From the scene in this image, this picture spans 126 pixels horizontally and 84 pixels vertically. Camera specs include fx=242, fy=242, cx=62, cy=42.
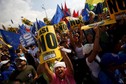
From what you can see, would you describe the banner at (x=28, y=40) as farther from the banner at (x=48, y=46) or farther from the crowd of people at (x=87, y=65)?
the banner at (x=48, y=46)

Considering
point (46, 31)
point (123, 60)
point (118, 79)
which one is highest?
point (46, 31)

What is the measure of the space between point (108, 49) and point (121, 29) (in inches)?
23.5

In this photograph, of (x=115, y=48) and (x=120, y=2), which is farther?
(x=115, y=48)

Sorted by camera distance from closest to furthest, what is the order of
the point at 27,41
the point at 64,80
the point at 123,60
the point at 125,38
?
the point at 123,60, the point at 64,80, the point at 125,38, the point at 27,41

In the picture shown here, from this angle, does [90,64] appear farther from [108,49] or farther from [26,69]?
[26,69]

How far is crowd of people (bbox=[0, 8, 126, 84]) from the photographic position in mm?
3643

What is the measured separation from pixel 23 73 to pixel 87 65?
167cm

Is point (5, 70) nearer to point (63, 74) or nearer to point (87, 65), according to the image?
point (87, 65)

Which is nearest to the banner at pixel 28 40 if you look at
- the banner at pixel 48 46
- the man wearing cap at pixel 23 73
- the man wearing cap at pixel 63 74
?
the man wearing cap at pixel 23 73

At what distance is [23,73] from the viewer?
5484 millimetres

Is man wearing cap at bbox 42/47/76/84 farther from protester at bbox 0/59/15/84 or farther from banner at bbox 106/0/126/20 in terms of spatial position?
protester at bbox 0/59/15/84

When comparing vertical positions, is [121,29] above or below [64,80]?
above

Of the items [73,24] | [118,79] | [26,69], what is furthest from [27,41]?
[118,79]

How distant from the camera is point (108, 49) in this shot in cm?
516
